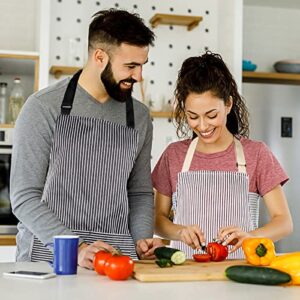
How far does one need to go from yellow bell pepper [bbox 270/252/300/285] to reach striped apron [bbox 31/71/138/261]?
0.68 m

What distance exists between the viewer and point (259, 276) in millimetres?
1699

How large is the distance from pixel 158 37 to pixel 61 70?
745 mm

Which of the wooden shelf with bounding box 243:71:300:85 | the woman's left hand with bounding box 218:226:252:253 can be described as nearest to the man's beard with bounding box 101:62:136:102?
the woman's left hand with bounding box 218:226:252:253

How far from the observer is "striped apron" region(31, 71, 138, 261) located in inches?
88.1

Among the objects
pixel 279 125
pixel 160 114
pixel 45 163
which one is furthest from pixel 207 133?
pixel 279 125

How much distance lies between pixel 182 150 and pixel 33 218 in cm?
74

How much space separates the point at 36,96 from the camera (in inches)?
89.6

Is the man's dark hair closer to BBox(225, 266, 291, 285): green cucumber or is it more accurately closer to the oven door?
BBox(225, 266, 291, 285): green cucumber

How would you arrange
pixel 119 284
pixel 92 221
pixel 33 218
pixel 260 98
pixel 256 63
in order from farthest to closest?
pixel 256 63 → pixel 260 98 → pixel 92 221 → pixel 33 218 → pixel 119 284

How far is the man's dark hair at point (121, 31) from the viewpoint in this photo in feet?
7.40

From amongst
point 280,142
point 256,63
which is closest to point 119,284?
point 280,142

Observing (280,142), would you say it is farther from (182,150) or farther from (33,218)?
(33,218)

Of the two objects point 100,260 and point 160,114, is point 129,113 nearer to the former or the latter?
point 100,260

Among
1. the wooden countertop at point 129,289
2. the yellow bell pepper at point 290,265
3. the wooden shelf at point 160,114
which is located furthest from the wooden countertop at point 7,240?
the yellow bell pepper at point 290,265
